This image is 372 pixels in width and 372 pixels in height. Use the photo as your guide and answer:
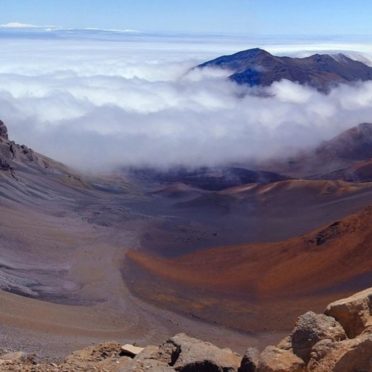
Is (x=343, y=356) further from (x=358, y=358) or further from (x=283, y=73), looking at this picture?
(x=283, y=73)

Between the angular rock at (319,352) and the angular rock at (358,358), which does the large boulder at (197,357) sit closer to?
the angular rock at (319,352)

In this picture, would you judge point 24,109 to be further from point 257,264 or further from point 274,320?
point 274,320

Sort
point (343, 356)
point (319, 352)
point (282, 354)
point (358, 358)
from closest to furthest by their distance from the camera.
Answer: point (358, 358) → point (343, 356) → point (319, 352) → point (282, 354)

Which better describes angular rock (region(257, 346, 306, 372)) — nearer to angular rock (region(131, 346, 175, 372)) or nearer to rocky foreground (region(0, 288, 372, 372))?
rocky foreground (region(0, 288, 372, 372))

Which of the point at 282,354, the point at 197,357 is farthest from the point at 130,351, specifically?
the point at 282,354

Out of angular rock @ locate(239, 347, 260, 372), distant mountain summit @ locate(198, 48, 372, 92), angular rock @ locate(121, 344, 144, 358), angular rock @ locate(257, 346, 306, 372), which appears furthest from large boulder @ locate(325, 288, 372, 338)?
distant mountain summit @ locate(198, 48, 372, 92)

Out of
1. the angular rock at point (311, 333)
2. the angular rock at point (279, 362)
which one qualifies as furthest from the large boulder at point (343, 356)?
the angular rock at point (311, 333)
